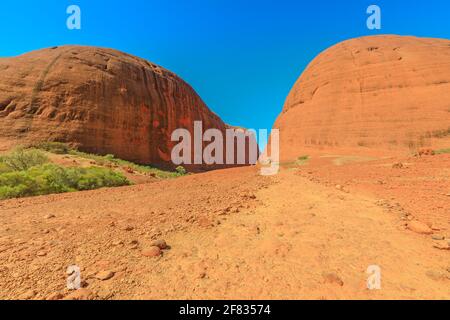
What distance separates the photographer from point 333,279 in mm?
2148

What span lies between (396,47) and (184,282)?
77.7 feet

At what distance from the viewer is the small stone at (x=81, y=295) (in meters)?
1.94

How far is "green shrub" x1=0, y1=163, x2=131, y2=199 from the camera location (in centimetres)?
750

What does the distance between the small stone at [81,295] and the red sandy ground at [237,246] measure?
1 cm

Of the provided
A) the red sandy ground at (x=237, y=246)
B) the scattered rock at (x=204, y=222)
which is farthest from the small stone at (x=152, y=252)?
the scattered rock at (x=204, y=222)

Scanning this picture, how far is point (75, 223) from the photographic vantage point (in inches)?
151

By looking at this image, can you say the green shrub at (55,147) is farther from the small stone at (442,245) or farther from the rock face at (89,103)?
the small stone at (442,245)

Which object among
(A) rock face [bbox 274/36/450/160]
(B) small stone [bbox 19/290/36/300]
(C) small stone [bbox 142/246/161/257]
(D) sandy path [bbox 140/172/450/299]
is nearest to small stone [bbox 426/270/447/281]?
(D) sandy path [bbox 140/172/450/299]

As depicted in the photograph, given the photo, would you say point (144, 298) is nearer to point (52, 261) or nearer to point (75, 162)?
point (52, 261)

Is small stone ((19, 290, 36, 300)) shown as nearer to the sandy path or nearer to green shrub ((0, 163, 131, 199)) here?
the sandy path

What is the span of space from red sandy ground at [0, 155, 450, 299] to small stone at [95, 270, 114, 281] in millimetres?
21

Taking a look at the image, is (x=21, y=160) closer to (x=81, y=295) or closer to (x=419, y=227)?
(x=81, y=295)

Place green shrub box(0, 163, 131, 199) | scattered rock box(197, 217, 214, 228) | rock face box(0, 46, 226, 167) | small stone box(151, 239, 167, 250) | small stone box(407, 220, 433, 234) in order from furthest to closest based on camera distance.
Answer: rock face box(0, 46, 226, 167) < green shrub box(0, 163, 131, 199) < scattered rock box(197, 217, 214, 228) < small stone box(407, 220, 433, 234) < small stone box(151, 239, 167, 250)
